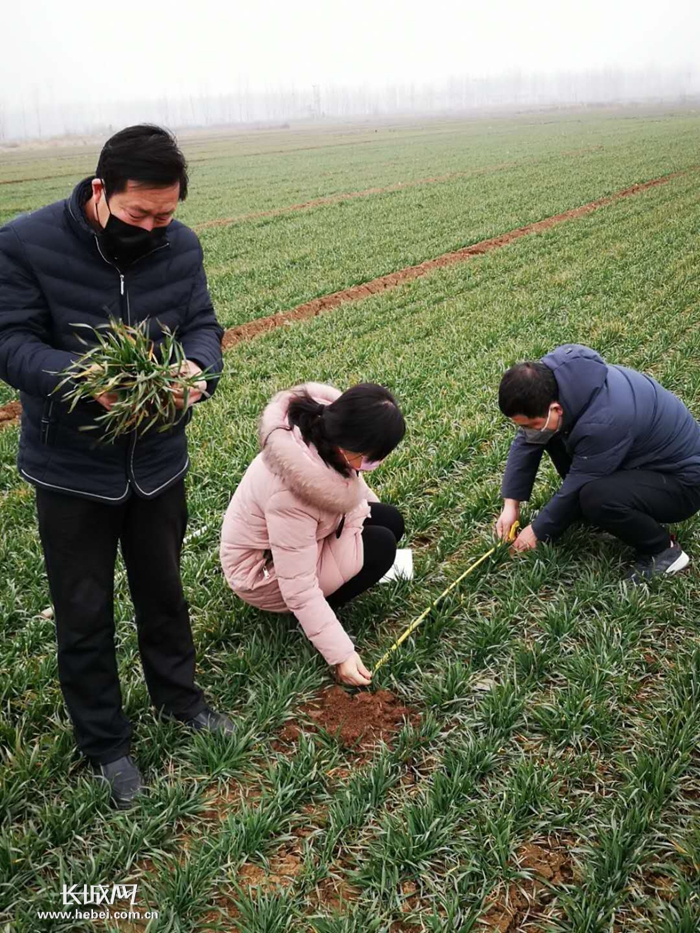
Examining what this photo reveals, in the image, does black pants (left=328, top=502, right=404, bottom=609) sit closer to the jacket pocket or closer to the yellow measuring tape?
the yellow measuring tape

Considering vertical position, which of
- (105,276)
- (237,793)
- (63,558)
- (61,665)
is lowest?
(237,793)

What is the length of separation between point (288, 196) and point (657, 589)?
27.6 m

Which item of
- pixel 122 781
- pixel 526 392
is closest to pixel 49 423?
pixel 122 781

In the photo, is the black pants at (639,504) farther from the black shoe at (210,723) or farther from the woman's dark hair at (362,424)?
the black shoe at (210,723)

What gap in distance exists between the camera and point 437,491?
5.63m

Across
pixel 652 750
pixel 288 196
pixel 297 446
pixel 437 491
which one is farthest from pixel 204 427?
pixel 288 196

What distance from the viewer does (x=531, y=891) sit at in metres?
2.62

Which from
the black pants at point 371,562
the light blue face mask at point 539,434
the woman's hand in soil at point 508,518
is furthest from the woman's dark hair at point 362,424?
the woman's hand in soil at point 508,518

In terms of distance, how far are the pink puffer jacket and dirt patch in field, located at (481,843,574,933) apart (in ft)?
3.71

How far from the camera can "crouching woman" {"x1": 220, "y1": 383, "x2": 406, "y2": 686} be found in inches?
117

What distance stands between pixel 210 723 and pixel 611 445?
2.63 meters

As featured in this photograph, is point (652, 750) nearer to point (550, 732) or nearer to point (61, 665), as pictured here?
point (550, 732)

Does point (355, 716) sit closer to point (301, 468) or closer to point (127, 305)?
point (301, 468)

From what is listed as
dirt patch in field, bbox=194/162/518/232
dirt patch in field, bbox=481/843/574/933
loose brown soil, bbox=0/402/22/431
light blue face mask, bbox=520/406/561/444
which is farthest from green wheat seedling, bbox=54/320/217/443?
dirt patch in field, bbox=194/162/518/232
